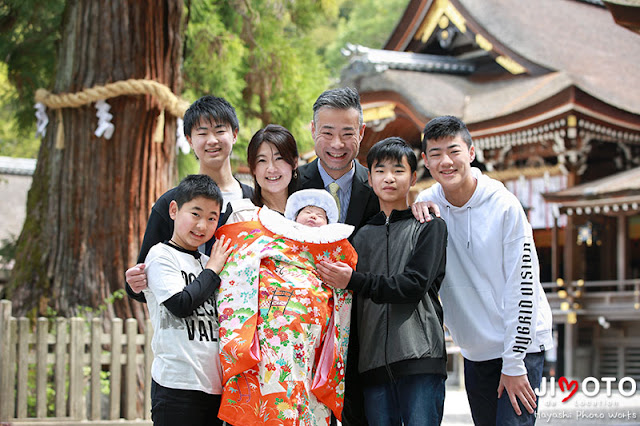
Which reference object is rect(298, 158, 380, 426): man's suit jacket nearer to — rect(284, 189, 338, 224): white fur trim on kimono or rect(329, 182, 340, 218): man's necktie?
rect(329, 182, 340, 218): man's necktie

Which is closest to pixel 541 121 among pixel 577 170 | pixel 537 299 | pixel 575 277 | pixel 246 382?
pixel 577 170

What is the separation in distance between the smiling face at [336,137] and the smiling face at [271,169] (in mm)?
271

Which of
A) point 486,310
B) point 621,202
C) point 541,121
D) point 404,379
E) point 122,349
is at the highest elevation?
point 541,121

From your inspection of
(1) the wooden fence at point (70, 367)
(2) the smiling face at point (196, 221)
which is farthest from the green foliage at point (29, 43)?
(2) the smiling face at point (196, 221)

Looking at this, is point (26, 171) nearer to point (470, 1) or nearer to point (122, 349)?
point (470, 1)

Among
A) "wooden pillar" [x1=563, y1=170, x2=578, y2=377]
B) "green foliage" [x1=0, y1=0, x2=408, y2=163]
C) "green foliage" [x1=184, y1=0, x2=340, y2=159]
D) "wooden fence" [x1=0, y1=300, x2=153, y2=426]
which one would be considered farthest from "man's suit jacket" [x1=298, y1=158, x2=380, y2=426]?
"wooden pillar" [x1=563, y1=170, x2=578, y2=377]

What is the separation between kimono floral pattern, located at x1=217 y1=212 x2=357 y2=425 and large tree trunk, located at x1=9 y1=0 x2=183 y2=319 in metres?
3.66

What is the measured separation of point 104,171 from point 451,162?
157 inches

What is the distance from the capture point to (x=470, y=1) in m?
13.4

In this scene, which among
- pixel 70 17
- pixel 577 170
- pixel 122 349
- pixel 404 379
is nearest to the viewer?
pixel 404 379

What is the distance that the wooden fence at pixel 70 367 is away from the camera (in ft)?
18.5

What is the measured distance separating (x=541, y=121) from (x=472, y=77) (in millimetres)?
3461

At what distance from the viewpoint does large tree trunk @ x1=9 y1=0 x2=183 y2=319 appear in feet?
19.9

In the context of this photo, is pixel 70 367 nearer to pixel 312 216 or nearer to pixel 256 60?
pixel 312 216
